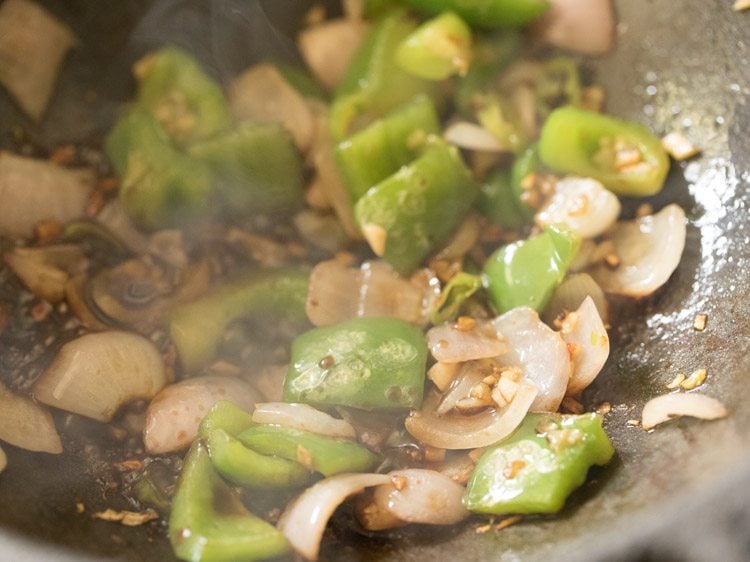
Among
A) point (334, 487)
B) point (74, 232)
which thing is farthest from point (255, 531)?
point (74, 232)

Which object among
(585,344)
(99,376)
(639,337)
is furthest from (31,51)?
(639,337)

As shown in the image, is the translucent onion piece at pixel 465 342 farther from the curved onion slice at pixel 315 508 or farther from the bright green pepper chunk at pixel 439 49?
the bright green pepper chunk at pixel 439 49

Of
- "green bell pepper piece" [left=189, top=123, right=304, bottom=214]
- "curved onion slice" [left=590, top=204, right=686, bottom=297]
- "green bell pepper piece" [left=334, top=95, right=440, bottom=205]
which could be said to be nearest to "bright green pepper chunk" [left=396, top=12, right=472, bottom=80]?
"green bell pepper piece" [left=334, top=95, right=440, bottom=205]

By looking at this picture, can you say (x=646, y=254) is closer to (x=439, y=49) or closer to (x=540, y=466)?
(x=540, y=466)

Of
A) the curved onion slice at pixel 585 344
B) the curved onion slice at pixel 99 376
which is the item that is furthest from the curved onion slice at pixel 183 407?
the curved onion slice at pixel 585 344

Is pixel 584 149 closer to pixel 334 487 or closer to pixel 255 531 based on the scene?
pixel 334 487

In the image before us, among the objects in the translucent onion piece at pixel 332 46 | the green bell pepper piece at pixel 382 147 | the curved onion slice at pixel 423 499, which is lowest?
the curved onion slice at pixel 423 499

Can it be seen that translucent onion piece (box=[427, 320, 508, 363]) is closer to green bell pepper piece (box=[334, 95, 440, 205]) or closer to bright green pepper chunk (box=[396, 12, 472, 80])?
green bell pepper piece (box=[334, 95, 440, 205])
